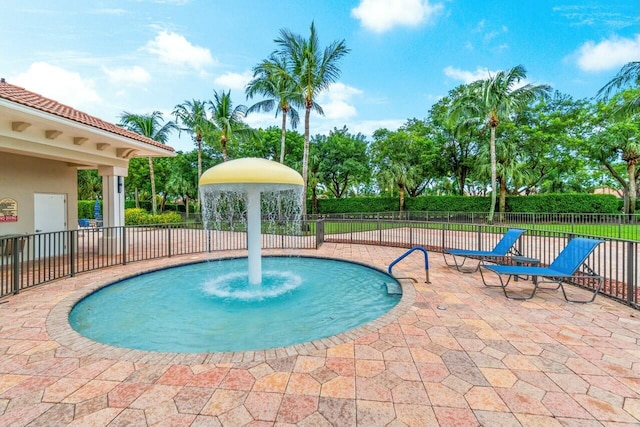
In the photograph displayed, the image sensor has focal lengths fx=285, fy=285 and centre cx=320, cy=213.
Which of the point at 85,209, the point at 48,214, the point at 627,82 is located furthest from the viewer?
the point at 85,209

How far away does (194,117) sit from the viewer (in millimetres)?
23750

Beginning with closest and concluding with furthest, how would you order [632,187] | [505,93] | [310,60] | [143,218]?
[310,60], [505,93], [143,218], [632,187]

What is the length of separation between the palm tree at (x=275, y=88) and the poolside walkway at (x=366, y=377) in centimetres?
1660

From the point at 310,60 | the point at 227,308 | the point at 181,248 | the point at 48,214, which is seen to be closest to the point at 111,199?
the point at 48,214

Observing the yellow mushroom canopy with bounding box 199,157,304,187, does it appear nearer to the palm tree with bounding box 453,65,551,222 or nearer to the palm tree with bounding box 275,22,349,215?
the palm tree with bounding box 275,22,349,215

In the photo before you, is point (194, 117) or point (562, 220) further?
point (194, 117)

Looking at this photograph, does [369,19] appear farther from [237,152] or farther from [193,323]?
[237,152]

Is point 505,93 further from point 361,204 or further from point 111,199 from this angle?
point 111,199

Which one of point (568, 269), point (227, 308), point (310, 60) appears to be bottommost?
point (227, 308)

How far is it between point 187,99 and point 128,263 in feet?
66.2

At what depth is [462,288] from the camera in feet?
18.7

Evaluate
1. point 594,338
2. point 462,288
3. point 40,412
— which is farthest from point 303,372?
point 462,288

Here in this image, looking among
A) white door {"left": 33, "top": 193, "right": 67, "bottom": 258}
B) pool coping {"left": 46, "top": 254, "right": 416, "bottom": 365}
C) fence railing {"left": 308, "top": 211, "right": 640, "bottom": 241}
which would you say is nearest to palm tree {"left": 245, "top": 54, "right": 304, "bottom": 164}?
fence railing {"left": 308, "top": 211, "right": 640, "bottom": 241}

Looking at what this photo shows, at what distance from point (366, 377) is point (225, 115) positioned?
22912 mm
